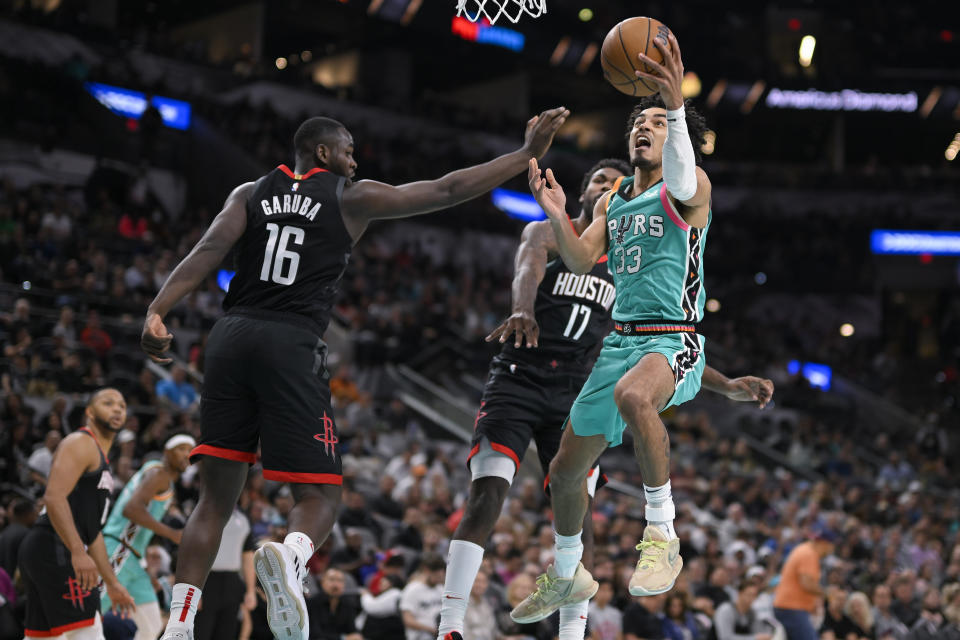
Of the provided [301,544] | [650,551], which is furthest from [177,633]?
[650,551]

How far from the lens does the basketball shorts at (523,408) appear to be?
6.71m

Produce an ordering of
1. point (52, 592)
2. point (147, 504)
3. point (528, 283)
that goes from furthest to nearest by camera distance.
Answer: point (147, 504)
point (52, 592)
point (528, 283)

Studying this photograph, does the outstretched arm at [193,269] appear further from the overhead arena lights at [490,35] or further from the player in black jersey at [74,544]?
the overhead arena lights at [490,35]

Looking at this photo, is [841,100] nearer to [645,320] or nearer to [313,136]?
[645,320]

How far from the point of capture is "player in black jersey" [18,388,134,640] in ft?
22.5

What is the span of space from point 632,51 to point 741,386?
6.86 feet

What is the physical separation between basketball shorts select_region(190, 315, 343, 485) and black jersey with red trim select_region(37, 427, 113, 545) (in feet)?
7.08

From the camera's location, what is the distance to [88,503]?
727 cm

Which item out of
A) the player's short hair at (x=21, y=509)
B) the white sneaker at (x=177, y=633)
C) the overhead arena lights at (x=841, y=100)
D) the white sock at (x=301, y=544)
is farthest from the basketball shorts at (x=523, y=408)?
the overhead arena lights at (x=841, y=100)

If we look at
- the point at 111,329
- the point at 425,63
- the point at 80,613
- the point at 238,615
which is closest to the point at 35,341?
the point at 111,329

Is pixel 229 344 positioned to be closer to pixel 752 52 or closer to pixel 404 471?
pixel 404 471

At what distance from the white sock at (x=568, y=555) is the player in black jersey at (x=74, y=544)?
2966 millimetres

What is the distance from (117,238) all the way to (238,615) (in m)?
12.7

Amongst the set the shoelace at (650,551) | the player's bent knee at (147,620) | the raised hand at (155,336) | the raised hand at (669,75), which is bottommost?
the player's bent knee at (147,620)
